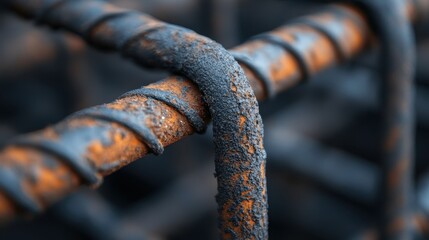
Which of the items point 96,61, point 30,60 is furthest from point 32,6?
point 96,61

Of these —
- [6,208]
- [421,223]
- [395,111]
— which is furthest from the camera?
[421,223]

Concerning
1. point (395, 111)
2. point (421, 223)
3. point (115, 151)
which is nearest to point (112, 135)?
point (115, 151)

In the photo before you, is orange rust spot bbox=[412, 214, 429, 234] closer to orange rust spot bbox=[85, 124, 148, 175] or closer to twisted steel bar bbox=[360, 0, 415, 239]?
twisted steel bar bbox=[360, 0, 415, 239]

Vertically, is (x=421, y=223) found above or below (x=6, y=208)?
above

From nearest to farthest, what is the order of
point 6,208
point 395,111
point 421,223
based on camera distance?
point 6,208, point 395,111, point 421,223

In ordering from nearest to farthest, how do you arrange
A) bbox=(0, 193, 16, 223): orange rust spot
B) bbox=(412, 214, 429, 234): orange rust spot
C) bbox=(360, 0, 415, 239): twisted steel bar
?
bbox=(0, 193, 16, 223): orange rust spot < bbox=(360, 0, 415, 239): twisted steel bar < bbox=(412, 214, 429, 234): orange rust spot

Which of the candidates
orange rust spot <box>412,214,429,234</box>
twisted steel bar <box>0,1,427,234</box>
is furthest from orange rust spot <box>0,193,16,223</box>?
orange rust spot <box>412,214,429,234</box>

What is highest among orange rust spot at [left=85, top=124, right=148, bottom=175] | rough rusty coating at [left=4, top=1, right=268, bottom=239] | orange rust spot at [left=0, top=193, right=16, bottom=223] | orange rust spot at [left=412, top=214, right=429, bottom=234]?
orange rust spot at [left=412, top=214, right=429, bottom=234]

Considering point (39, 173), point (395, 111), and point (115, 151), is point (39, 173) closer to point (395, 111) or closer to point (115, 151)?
point (115, 151)

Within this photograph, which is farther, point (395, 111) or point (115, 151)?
point (395, 111)

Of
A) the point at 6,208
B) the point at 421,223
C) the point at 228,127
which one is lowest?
the point at 6,208

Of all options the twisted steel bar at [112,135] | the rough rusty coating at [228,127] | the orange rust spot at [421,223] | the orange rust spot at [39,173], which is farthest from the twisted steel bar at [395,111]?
the orange rust spot at [39,173]
